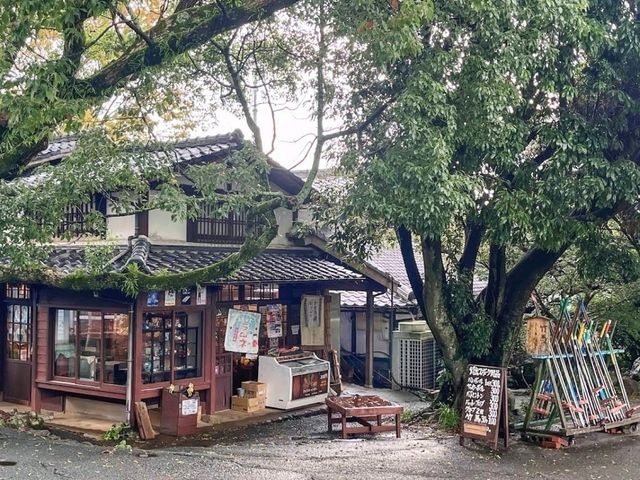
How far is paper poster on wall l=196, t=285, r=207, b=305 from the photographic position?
1389 cm

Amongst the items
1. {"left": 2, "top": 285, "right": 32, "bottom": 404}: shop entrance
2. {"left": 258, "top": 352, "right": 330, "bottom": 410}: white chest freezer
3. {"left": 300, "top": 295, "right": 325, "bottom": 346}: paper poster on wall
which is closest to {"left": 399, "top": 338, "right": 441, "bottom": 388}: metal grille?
{"left": 300, "top": 295, "right": 325, "bottom": 346}: paper poster on wall

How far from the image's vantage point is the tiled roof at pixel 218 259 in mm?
12703

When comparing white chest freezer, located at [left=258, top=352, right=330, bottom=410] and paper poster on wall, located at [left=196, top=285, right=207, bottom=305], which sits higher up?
paper poster on wall, located at [left=196, top=285, right=207, bottom=305]

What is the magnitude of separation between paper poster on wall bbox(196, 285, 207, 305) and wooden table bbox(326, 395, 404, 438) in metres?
3.38

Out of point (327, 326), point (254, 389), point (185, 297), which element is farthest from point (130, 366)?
point (327, 326)

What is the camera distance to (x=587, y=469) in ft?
33.6

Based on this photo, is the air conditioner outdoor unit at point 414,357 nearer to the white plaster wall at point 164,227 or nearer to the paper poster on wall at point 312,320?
the paper poster on wall at point 312,320

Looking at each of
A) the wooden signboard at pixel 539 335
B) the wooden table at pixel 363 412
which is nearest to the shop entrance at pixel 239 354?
the wooden table at pixel 363 412

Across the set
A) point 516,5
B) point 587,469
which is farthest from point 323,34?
point 587,469

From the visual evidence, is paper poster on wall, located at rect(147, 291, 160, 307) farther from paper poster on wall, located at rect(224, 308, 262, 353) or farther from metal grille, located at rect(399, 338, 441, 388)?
metal grille, located at rect(399, 338, 441, 388)

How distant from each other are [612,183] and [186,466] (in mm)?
7807

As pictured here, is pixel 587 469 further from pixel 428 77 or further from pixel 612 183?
pixel 428 77

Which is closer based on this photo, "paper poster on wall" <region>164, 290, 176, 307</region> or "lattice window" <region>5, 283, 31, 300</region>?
"paper poster on wall" <region>164, 290, 176, 307</region>

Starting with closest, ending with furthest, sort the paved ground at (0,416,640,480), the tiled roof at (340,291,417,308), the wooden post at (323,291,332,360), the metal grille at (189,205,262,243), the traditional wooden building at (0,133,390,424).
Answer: the paved ground at (0,416,640,480) → the traditional wooden building at (0,133,390,424) → the metal grille at (189,205,262,243) → the wooden post at (323,291,332,360) → the tiled roof at (340,291,417,308)
